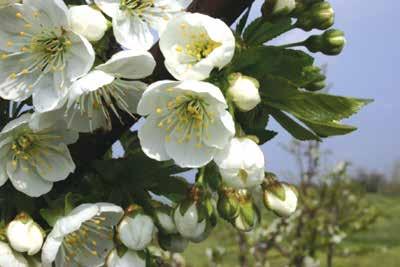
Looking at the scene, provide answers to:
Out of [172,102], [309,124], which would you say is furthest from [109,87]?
[309,124]

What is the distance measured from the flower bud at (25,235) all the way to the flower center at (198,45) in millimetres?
345

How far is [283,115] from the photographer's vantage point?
105 centimetres

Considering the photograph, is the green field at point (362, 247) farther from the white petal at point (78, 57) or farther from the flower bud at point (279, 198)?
the white petal at point (78, 57)

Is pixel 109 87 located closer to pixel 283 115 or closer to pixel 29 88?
pixel 29 88

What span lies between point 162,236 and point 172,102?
226mm

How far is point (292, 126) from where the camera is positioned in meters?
1.05

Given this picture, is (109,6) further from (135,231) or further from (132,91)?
(135,231)

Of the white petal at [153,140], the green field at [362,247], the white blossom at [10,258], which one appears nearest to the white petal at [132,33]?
the white petal at [153,140]

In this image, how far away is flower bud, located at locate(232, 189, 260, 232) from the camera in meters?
1.02

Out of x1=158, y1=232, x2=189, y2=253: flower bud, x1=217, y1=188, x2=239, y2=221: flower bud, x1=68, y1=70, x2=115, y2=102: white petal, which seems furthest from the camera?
x1=158, y1=232, x2=189, y2=253: flower bud

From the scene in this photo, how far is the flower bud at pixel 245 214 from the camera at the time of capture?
1016mm

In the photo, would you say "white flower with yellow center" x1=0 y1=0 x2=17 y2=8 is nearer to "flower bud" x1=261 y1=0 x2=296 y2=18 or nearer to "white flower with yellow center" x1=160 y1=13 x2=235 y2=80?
"white flower with yellow center" x1=160 y1=13 x2=235 y2=80

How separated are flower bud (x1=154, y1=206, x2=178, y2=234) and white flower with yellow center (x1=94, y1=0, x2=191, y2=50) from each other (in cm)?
26

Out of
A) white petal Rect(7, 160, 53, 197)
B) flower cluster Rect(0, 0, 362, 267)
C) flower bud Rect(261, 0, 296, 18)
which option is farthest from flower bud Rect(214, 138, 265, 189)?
white petal Rect(7, 160, 53, 197)
